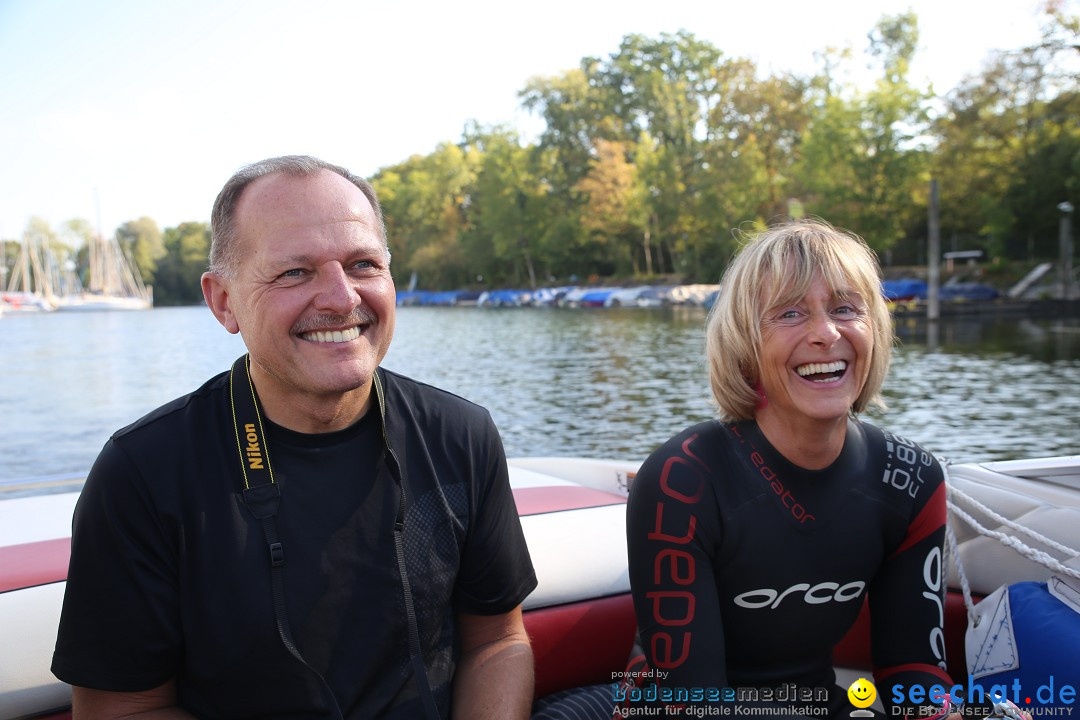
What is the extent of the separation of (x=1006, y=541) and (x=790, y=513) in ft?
2.74

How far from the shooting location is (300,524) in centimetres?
164

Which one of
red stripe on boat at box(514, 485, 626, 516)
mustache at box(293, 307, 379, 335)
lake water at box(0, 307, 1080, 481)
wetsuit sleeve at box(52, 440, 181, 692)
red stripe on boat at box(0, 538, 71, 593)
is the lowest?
lake water at box(0, 307, 1080, 481)

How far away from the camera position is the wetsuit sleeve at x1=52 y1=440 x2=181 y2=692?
4.93 ft

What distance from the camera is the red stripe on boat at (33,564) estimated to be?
201 centimetres

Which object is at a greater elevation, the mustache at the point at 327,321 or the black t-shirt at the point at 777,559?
the mustache at the point at 327,321

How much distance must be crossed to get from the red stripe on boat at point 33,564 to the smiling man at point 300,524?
593 millimetres

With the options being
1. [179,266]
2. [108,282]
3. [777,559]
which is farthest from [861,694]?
[179,266]

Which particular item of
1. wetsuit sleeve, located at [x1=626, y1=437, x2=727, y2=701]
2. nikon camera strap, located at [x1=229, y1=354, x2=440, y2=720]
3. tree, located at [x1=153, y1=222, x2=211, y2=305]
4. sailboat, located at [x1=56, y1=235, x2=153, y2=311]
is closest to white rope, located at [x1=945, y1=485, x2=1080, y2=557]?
wetsuit sleeve, located at [x1=626, y1=437, x2=727, y2=701]

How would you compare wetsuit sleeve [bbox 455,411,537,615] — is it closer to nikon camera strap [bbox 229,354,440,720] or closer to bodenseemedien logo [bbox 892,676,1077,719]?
nikon camera strap [bbox 229,354,440,720]

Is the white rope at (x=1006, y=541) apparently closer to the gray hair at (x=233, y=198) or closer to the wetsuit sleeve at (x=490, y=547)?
the wetsuit sleeve at (x=490, y=547)

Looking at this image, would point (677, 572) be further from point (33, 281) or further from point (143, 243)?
point (143, 243)

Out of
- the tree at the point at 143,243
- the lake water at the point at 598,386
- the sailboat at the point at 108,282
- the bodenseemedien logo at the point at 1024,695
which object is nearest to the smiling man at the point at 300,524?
the bodenseemedien logo at the point at 1024,695

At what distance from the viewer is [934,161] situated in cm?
3819

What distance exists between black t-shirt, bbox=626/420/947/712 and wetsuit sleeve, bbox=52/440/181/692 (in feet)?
3.13
